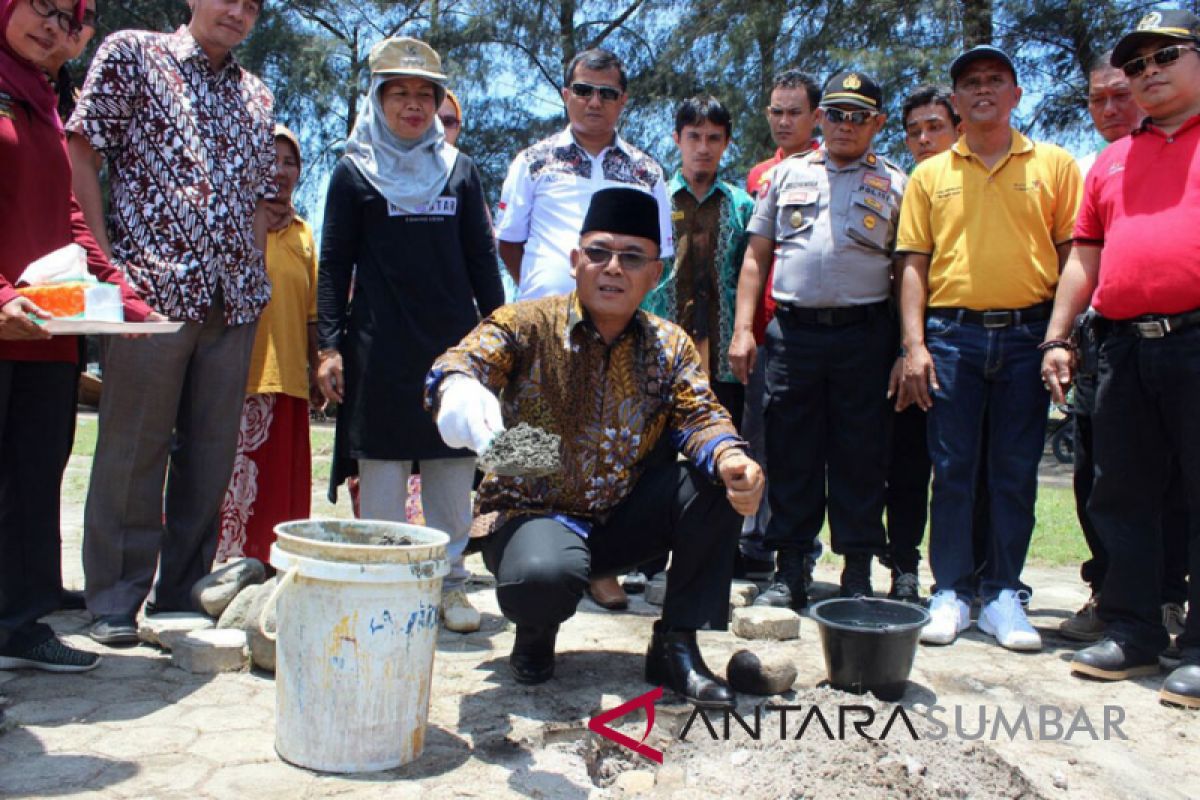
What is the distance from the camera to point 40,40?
10.7 ft

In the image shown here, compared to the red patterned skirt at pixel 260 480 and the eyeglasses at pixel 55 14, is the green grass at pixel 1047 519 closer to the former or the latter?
the red patterned skirt at pixel 260 480

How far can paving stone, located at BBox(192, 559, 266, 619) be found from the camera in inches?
152

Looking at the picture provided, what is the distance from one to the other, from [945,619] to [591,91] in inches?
104

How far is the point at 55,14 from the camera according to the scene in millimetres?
3275

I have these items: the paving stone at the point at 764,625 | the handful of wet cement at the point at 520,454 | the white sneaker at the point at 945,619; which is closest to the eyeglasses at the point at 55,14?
the handful of wet cement at the point at 520,454

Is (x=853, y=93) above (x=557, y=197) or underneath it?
above

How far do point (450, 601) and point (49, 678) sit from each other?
1.41 meters

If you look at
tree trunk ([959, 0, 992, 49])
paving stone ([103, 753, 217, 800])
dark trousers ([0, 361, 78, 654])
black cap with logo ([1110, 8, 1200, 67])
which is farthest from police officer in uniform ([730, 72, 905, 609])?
tree trunk ([959, 0, 992, 49])

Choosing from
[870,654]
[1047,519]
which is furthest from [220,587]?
[1047,519]

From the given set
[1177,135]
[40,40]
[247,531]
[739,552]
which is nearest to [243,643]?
[247,531]

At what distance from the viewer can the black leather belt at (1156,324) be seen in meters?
3.64

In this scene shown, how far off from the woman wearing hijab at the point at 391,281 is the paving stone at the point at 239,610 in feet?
2.02

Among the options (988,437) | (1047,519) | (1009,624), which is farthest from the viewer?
(1047,519)

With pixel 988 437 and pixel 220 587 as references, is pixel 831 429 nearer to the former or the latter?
pixel 988 437
